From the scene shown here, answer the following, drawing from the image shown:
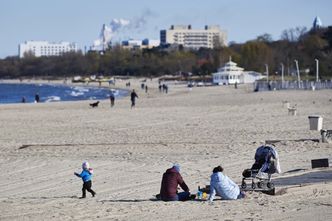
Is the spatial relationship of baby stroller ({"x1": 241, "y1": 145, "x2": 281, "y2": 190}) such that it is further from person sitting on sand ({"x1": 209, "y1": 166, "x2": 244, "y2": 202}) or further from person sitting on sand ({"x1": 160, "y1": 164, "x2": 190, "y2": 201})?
person sitting on sand ({"x1": 160, "y1": 164, "x2": 190, "y2": 201})

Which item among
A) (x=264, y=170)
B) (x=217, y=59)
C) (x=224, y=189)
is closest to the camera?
(x=224, y=189)

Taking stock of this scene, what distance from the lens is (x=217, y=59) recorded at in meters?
137

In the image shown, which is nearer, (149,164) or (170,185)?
(170,185)

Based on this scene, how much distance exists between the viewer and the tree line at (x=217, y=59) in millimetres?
101125

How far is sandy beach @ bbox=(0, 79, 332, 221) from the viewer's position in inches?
436

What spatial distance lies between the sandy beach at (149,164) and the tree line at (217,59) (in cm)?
4884

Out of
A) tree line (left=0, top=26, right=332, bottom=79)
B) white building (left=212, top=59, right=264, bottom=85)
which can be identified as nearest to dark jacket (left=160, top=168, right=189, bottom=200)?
tree line (left=0, top=26, right=332, bottom=79)

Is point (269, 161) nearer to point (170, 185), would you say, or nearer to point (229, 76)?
point (170, 185)

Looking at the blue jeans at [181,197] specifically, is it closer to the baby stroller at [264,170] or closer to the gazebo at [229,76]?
the baby stroller at [264,170]

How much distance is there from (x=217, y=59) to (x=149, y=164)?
120 m

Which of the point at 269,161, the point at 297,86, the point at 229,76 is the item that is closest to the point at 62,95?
the point at 229,76

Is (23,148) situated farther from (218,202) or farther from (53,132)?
(218,202)

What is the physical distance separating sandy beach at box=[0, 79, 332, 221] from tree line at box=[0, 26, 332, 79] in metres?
48.8

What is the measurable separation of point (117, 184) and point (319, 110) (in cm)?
2422
